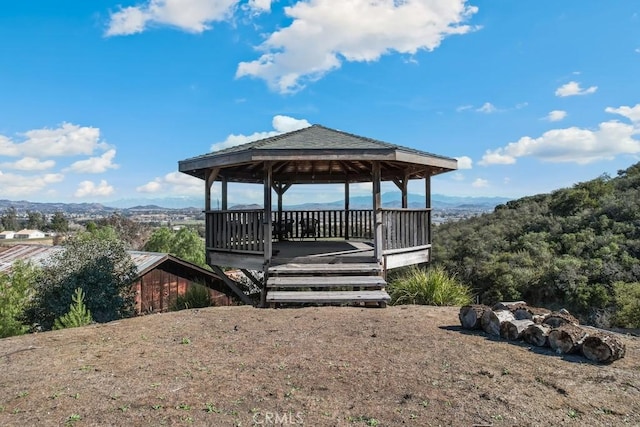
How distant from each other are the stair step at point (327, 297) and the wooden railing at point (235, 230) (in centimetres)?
149

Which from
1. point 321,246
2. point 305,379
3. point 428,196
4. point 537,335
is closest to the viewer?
point 305,379

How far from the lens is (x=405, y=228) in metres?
9.45

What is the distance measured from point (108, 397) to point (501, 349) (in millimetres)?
4296

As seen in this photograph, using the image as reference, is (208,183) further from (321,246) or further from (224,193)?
(321,246)

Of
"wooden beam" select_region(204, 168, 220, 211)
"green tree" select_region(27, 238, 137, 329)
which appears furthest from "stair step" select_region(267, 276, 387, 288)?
"green tree" select_region(27, 238, 137, 329)

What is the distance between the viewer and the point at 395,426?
321cm

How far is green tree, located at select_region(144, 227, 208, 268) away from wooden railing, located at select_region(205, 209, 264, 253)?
17800 mm

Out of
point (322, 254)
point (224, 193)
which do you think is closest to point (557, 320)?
point (322, 254)

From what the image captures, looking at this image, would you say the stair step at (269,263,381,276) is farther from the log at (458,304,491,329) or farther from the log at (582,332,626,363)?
the log at (582,332,626,363)

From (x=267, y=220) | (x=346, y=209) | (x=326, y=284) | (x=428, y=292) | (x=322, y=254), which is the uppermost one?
(x=346, y=209)

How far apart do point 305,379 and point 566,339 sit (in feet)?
10.4

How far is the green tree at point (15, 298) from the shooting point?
698cm

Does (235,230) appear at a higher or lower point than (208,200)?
lower

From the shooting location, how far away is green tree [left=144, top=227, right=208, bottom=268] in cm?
2694
